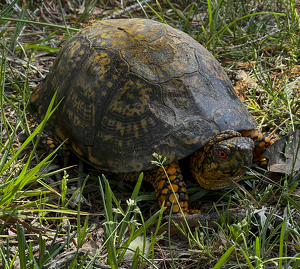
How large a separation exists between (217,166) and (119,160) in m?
0.67

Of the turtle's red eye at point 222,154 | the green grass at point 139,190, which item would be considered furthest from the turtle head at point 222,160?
the green grass at point 139,190

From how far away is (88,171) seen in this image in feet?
8.80

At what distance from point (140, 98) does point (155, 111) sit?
0.14 metres

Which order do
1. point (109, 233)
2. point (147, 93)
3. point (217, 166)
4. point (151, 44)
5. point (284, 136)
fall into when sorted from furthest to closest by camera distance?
1. point (284, 136)
2. point (151, 44)
3. point (147, 93)
4. point (217, 166)
5. point (109, 233)

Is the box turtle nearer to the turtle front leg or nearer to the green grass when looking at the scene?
the turtle front leg

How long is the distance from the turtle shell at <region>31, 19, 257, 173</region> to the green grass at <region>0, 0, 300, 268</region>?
31cm

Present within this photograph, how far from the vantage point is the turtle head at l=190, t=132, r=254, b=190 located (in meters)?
2.06

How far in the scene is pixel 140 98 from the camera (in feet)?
7.50

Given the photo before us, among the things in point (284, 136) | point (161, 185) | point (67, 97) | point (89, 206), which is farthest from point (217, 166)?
point (67, 97)

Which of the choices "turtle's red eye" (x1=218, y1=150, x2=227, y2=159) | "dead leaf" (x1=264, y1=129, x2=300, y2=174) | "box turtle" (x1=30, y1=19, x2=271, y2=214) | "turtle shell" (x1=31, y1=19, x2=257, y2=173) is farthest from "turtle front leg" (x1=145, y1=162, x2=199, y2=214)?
"dead leaf" (x1=264, y1=129, x2=300, y2=174)

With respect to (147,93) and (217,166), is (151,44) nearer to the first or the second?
(147,93)

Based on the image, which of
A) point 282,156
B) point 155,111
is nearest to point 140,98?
point 155,111

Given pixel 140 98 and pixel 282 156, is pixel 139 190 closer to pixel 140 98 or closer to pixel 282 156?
pixel 140 98

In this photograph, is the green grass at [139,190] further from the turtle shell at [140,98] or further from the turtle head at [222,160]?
the turtle shell at [140,98]
